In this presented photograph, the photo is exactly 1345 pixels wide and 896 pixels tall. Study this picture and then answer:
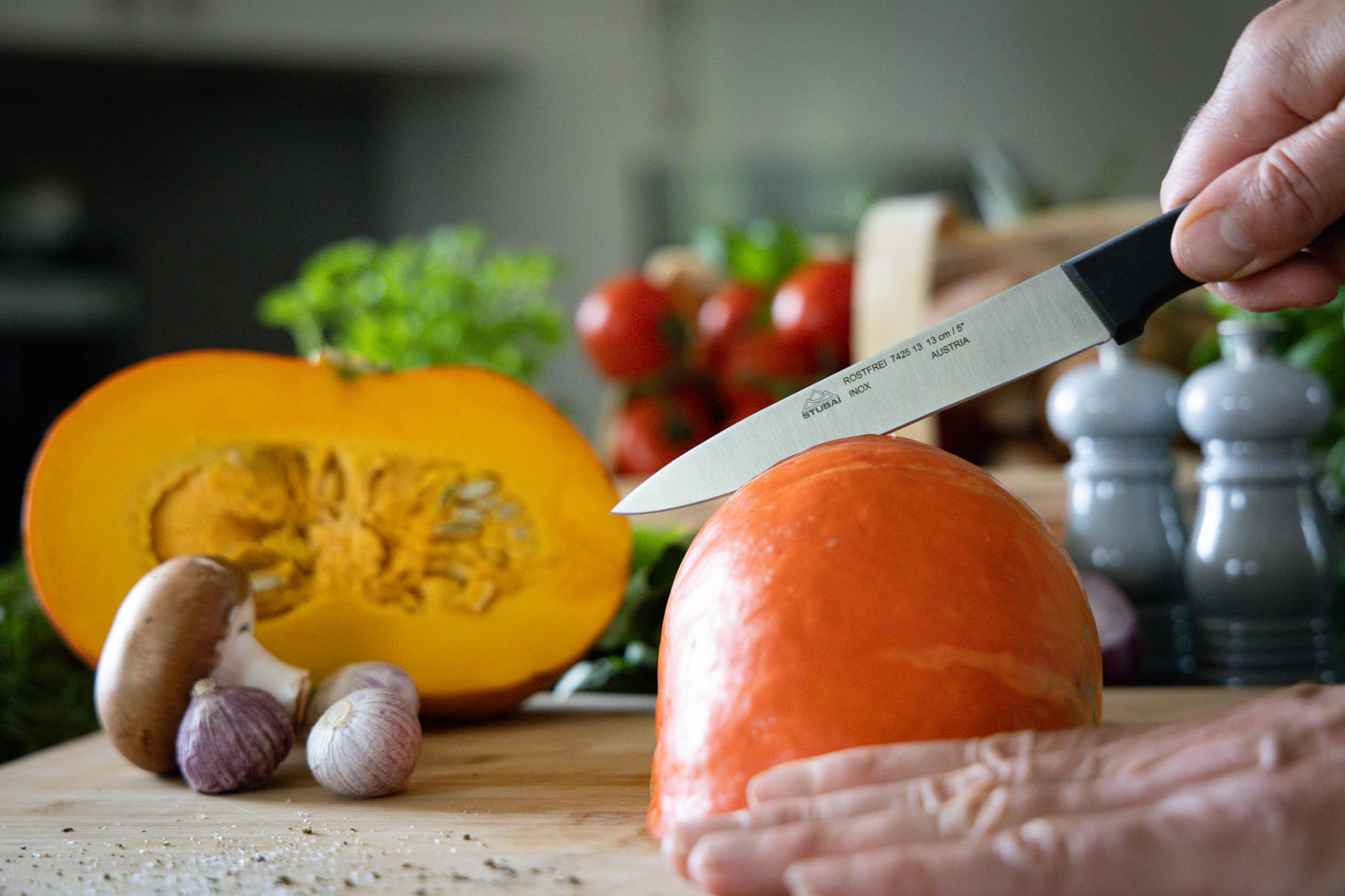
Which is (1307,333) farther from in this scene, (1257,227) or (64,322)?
(64,322)

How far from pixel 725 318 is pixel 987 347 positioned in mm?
1348

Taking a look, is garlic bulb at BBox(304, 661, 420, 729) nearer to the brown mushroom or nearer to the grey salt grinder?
the brown mushroom

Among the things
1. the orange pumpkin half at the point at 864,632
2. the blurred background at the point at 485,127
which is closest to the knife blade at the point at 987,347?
the orange pumpkin half at the point at 864,632

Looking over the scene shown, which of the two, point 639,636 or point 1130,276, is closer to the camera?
point 1130,276

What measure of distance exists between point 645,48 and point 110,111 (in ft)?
6.38

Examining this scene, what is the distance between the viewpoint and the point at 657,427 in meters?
2.16

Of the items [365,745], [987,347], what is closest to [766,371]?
[987,347]

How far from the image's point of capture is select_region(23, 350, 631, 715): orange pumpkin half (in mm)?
1043

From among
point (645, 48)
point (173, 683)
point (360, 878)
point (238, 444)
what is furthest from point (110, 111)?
point (360, 878)

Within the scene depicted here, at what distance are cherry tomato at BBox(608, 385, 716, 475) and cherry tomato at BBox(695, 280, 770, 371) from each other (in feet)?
0.29

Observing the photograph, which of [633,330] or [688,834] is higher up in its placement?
[633,330]

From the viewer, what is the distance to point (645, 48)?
15.0 feet

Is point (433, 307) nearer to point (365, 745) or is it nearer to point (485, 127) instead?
point (365, 745)

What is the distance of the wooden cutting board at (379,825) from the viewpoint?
0.69 metres
